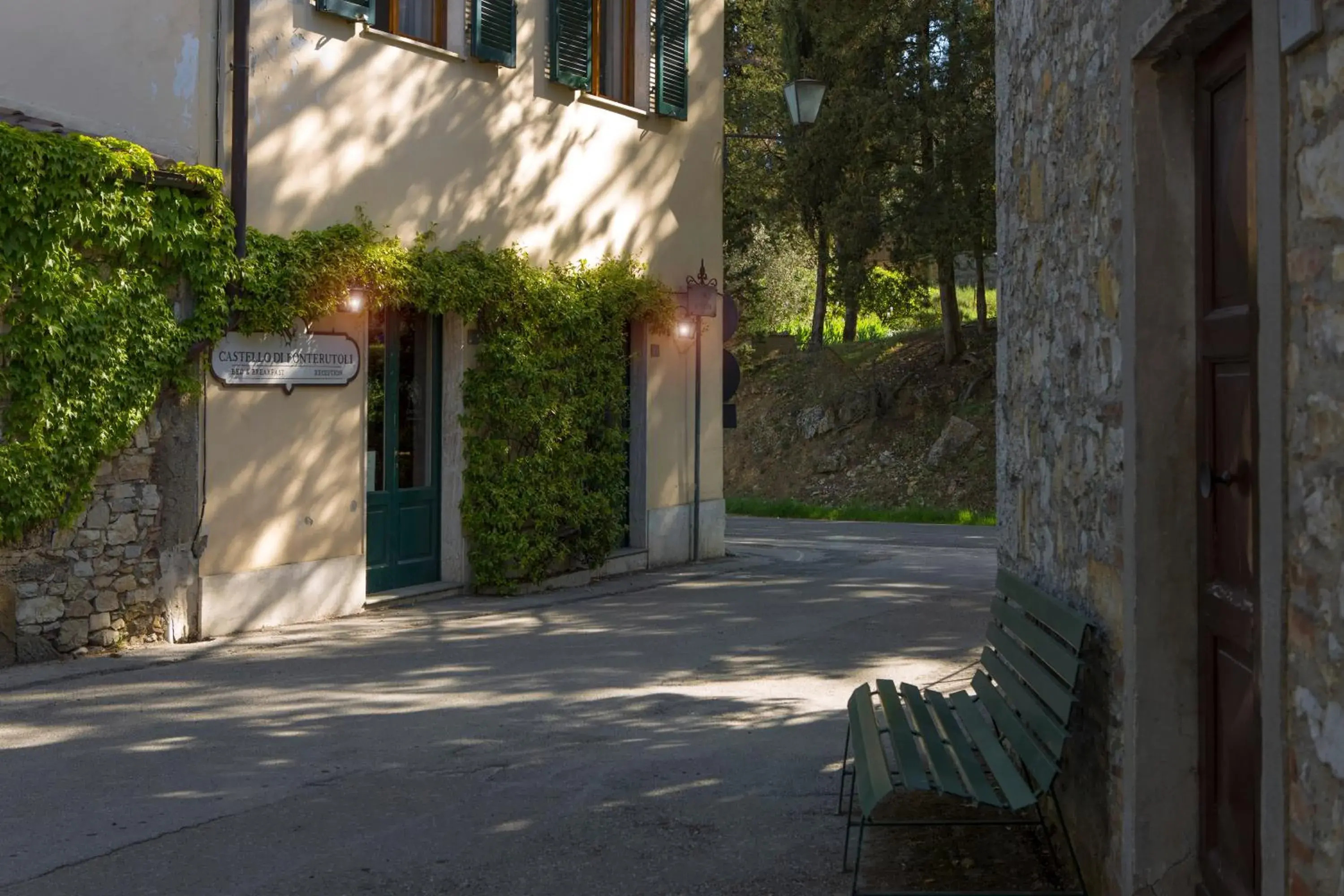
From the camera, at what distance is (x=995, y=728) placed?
621 centimetres

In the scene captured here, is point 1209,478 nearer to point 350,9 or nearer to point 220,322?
point 220,322

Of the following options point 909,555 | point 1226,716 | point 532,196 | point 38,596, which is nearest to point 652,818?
point 1226,716

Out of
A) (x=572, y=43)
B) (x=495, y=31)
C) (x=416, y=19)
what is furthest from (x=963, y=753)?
(x=572, y=43)

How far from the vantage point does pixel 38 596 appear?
29.9 feet

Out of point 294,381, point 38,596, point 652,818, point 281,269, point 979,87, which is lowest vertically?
point 652,818

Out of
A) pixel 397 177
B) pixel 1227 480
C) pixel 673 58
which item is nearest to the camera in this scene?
pixel 1227 480

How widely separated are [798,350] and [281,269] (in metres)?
23.6

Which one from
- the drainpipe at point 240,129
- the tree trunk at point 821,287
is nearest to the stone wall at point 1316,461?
the drainpipe at point 240,129

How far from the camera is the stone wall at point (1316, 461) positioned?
2.67m

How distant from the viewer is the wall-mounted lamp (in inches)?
435

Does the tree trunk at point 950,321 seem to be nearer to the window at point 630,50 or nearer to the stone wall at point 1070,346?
the window at point 630,50

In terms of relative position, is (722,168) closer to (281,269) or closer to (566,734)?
(281,269)

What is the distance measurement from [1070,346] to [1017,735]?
4.25 ft

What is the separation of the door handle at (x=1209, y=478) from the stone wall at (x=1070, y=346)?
15.4 inches
